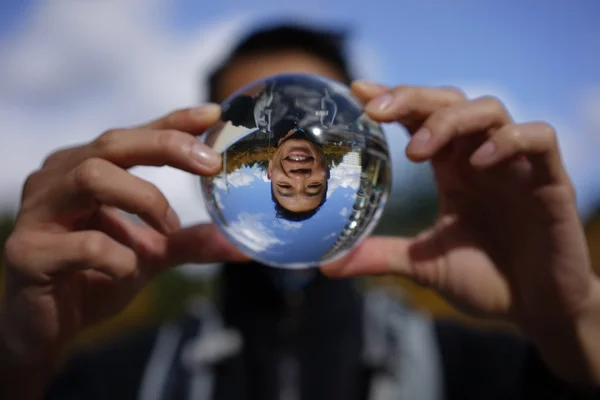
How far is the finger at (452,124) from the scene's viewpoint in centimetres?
141

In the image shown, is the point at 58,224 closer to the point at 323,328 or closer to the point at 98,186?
the point at 98,186

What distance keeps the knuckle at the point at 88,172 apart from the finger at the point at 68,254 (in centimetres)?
16

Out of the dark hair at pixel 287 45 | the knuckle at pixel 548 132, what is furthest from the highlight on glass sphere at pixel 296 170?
the dark hair at pixel 287 45

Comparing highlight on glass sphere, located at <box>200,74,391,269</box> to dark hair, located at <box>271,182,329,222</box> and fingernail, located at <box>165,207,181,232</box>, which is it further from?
fingernail, located at <box>165,207,181,232</box>

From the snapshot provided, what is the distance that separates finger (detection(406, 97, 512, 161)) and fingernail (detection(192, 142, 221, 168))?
0.62 metres

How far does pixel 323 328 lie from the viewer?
264 cm

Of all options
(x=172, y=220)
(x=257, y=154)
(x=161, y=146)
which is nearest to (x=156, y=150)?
(x=161, y=146)

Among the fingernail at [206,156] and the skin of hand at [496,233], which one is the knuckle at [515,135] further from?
the fingernail at [206,156]

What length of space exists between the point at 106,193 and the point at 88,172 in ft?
0.27

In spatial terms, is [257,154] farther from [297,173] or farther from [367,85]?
[367,85]

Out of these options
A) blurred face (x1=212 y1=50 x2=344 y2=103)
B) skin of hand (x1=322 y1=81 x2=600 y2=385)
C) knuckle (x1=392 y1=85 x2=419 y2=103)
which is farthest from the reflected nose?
blurred face (x1=212 y1=50 x2=344 y2=103)

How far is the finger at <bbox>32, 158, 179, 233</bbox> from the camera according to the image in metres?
1.31

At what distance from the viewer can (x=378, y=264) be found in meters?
1.68

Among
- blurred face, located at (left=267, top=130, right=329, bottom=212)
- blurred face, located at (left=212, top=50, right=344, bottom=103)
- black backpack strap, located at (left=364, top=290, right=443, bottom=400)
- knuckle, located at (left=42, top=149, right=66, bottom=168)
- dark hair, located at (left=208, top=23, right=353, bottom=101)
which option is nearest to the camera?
blurred face, located at (left=267, top=130, right=329, bottom=212)
